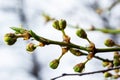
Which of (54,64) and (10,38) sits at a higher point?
(10,38)

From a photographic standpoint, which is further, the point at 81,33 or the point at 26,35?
the point at 81,33

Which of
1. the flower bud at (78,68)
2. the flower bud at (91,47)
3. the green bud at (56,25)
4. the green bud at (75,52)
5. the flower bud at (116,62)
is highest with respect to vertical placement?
the green bud at (56,25)

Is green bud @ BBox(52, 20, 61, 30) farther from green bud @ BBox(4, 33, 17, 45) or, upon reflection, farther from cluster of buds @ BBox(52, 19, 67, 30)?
green bud @ BBox(4, 33, 17, 45)

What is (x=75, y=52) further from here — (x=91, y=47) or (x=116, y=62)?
(x=116, y=62)

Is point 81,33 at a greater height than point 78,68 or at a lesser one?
greater

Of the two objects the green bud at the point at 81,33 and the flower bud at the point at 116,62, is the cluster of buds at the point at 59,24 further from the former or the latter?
the flower bud at the point at 116,62

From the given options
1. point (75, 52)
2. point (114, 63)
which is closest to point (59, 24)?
point (75, 52)

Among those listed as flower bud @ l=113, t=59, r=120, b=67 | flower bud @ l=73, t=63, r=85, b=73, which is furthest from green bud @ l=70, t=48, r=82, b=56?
flower bud @ l=113, t=59, r=120, b=67

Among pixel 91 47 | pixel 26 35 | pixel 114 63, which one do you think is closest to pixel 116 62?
pixel 114 63

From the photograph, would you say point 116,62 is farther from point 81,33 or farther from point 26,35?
point 26,35

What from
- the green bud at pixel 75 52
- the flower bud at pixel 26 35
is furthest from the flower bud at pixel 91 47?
the flower bud at pixel 26 35

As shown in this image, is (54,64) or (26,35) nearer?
(26,35)

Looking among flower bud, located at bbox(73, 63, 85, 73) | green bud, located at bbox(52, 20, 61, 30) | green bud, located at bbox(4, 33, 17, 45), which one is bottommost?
flower bud, located at bbox(73, 63, 85, 73)
